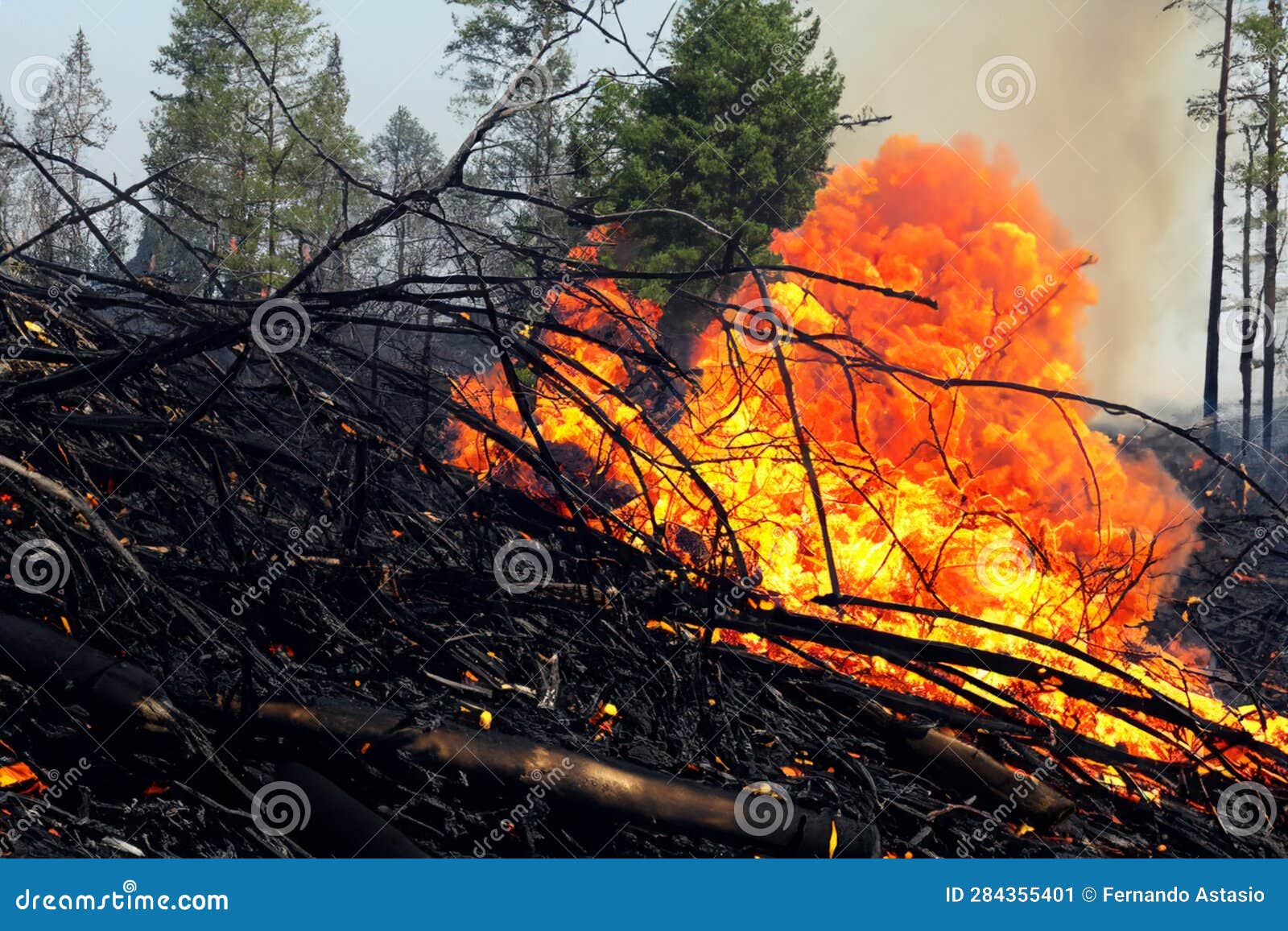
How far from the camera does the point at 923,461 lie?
11156mm

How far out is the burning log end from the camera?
484cm

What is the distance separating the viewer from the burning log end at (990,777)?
484 centimetres

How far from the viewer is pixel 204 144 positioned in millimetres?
34875

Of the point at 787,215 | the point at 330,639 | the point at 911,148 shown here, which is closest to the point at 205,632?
the point at 330,639

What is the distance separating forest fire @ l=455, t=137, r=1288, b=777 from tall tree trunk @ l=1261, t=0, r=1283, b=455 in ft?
41.0

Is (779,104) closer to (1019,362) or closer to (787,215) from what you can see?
(787,215)

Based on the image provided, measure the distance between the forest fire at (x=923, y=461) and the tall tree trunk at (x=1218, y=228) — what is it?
6949 millimetres

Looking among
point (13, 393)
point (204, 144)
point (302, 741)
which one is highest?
point (204, 144)

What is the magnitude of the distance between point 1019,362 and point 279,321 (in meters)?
11.6

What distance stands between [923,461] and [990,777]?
665cm

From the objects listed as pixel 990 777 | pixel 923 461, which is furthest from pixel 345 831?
pixel 923 461

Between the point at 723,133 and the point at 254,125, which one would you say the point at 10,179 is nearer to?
the point at 254,125

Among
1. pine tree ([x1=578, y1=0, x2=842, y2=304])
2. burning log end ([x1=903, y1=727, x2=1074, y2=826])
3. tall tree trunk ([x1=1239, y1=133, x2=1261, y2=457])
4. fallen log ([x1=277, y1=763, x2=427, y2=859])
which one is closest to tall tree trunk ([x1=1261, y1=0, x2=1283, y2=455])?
tall tree trunk ([x1=1239, y1=133, x2=1261, y2=457])

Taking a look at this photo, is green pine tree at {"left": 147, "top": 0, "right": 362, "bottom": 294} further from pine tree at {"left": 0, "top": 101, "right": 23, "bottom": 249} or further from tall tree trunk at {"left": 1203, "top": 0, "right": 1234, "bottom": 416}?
tall tree trunk at {"left": 1203, "top": 0, "right": 1234, "bottom": 416}
